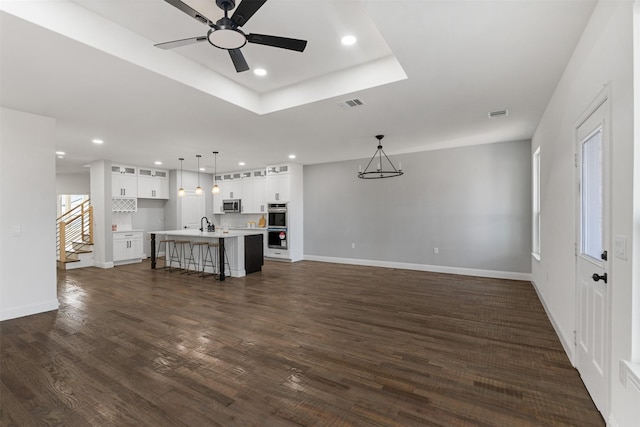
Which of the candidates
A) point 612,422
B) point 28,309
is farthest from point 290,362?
point 28,309

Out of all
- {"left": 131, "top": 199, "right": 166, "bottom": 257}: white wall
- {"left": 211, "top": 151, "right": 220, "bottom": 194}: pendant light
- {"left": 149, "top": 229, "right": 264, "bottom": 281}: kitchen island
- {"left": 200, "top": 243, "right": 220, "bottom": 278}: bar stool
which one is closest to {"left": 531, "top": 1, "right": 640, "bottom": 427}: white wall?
{"left": 149, "top": 229, "right": 264, "bottom": 281}: kitchen island

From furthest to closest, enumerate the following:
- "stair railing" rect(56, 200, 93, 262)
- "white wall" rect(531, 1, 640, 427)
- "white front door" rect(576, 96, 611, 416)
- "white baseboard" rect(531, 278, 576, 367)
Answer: "stair railing" rect(56, 200, 93, 262) → "white baseboard" rect(531, 278, 576, 367) → "white front door" rect(576, 96, 611, 416) → "white wall" rect(531, 1, 640, 427)

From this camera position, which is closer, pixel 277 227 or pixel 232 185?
pixel 277 227

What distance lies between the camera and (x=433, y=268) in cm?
683

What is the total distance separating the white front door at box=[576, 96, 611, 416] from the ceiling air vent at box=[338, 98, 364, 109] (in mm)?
2249

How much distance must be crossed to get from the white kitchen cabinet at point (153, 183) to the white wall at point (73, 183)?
7.69 ft

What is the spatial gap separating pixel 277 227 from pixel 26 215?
5328 millimetres

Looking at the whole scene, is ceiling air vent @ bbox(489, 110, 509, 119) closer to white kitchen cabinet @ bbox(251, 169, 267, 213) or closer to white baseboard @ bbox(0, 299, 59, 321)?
white kitchen cabinet @ bbox(251, 169, 267, 213)

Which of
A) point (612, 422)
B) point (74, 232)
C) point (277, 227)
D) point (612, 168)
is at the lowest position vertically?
point (612, 422)

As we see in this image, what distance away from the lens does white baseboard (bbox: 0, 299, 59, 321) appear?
388 centimetres

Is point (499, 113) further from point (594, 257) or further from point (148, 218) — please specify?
point (148, 218)

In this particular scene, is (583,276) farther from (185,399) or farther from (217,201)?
(217,201)

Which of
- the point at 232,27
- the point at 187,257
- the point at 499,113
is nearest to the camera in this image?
the point at 232,27

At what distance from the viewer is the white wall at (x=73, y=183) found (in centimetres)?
954
